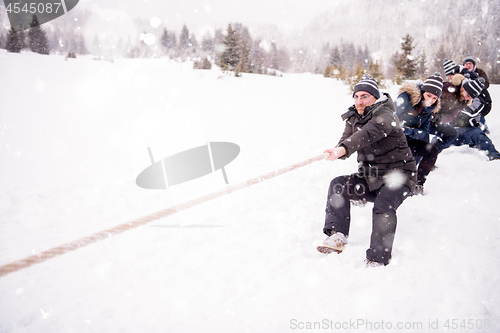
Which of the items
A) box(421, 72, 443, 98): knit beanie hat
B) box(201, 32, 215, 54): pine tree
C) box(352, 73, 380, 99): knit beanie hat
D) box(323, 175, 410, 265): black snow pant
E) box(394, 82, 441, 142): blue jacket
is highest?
box(201, 32, 215, 54): pine tree

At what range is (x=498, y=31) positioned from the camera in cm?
7075

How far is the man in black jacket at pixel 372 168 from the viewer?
219 cm

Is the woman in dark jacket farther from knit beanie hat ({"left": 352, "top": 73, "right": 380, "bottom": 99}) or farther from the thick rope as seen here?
the thick rope

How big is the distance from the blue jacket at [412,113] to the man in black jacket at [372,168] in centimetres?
129

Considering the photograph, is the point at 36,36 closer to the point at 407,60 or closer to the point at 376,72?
the point at 376,72

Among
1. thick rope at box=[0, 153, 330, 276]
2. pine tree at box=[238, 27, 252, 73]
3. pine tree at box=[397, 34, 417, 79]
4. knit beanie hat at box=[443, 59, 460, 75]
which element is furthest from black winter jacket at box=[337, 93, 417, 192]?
pine tree at box=[397, 34, 417, 79]

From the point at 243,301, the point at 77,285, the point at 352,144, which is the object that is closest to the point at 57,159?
the point at 77,285

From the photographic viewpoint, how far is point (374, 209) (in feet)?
7.20

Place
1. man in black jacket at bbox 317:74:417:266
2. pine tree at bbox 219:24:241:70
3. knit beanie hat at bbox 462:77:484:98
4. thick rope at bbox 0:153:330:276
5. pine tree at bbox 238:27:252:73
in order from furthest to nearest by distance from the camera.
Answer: pine tree at bbox 238:27:252:73
pine tree at bbox 219:24:241:70
knit beanie hat at bbox 462:77:484:98
thick rope at bbox 0:153:330:276
man in black jacket at bbox 317:74:417:266

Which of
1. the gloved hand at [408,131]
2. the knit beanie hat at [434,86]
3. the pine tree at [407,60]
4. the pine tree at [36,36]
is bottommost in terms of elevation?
the gloved hand at [408,131]

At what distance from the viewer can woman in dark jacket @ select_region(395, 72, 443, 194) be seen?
3.38 m

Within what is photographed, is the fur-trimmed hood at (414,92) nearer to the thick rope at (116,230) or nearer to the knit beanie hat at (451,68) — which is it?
the thick rope at (116,230)

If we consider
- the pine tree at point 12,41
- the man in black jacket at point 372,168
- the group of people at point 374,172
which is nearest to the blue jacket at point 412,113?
the group of people at point 374,172

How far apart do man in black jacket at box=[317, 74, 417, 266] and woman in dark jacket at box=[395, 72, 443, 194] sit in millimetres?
1304
